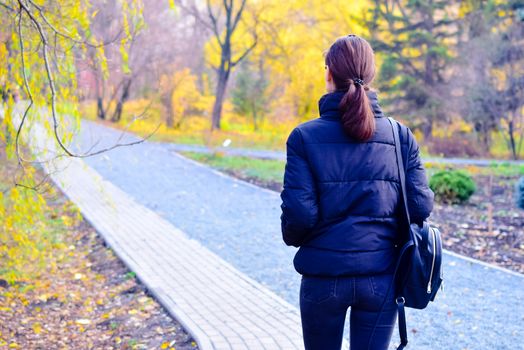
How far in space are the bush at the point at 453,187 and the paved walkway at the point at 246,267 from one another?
319 centimetres

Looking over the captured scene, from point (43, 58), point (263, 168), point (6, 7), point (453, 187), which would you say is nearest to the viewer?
point (6, 7)

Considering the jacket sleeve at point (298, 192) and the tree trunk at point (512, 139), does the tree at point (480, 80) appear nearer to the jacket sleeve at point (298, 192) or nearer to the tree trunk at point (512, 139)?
the tree trunk at point (512, 139)

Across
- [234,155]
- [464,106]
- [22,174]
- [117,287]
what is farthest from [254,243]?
[464,106]

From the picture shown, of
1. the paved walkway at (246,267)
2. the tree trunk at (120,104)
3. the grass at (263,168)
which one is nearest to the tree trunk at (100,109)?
the tree trunk at (120,104)

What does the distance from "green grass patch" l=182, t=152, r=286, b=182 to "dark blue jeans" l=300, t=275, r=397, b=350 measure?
13267 millimetres

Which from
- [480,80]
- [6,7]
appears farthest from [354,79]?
[480,80]

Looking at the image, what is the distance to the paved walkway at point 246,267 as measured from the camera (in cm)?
532

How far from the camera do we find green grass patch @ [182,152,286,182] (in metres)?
16.8

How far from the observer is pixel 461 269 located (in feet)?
24.6

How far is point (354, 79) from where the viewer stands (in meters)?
2.47

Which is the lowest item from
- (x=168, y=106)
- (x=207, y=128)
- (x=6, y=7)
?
(x=207, y=128)

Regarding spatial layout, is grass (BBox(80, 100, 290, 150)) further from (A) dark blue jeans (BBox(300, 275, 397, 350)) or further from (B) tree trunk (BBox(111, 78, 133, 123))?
(A) dark blue jeans (BBox(300, 275, 397, 350))

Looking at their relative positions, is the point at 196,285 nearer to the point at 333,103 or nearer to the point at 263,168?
the point at 333,103

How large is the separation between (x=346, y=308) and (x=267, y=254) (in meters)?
5.82
